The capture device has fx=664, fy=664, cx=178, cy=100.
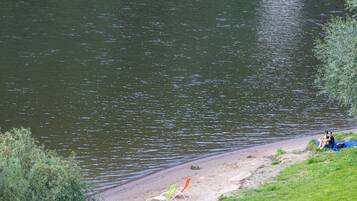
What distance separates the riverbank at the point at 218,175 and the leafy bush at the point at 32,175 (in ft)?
30.6

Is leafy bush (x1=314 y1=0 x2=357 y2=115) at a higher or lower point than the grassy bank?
higher

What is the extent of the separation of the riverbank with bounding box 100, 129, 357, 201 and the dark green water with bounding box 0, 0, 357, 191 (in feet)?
3.59

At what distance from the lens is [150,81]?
54.5 m

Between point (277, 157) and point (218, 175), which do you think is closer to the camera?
point (218, 175)

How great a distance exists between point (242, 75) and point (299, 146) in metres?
19.6

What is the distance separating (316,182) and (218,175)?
9531 mm

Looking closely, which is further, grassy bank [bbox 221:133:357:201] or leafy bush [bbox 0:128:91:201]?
grassy bank [bbox 221:133:357:201]

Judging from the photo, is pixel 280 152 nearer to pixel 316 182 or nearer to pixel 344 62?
pixel 344 62

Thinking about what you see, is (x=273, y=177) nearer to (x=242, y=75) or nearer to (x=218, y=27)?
(x=242, y=75)

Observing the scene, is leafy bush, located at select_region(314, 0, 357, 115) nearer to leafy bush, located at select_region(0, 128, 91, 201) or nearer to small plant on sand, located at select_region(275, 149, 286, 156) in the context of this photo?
small plant on sand, located at select_region(275, 149, 286, 156)

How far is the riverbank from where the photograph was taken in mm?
31270

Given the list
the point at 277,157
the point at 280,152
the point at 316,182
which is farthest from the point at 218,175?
the point at 316,182

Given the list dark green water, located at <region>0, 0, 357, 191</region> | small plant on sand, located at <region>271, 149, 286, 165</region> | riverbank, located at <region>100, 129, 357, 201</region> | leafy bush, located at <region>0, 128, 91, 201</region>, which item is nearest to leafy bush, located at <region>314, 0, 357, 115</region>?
riverbank, located at <region>100, 129, 357, 201</region>

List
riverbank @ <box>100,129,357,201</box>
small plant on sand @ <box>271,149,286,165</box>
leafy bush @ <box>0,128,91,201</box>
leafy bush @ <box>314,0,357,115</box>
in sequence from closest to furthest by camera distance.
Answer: leafy bush @ <box>0,128,91,201</box> → leafy bush @ <box>314,0,357,115</box> → riverbank @ <box>100,129,357,201</box> → small plant on sand @ <box>271,149,286,165</box>
